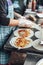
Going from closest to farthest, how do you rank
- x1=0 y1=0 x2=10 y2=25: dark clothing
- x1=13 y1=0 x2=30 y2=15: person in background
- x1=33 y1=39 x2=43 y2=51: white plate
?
x1=33 y1=39 x2=43 y2=51: white plate → x1=0 y1=0 x2=10 y2=25: dark clothing → x1=13 y1=0 x2=30 y2=15: person in background

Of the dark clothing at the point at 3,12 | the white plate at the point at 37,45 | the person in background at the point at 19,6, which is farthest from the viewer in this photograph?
the person in background at the point at 19,6

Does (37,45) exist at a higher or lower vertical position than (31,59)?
higher

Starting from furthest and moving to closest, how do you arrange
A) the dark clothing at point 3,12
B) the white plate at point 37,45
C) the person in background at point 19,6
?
1. the person in background at point 19,6
2. the dark clothing at point 3,12
3. the white plate at point 37,45

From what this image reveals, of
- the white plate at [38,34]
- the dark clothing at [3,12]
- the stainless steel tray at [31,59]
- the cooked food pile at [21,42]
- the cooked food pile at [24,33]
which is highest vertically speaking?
the dark clothing at [3,12]

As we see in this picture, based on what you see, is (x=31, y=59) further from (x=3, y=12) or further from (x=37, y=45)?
(x=3, y=12)

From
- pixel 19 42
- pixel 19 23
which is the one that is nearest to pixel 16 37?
pixel 19 42

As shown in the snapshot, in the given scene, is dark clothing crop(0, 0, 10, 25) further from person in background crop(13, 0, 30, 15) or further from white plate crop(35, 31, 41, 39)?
person in background crop(13, 0, 30, 15)

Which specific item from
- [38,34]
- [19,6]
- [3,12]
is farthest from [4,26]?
[19,6]

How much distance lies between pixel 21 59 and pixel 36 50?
1.38ft

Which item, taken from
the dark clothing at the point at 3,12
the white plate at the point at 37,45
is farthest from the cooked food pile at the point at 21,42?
the dark clothing at the point at 3,12

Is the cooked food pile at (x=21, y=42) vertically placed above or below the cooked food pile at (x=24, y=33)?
below

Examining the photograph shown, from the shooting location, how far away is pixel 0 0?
129cm

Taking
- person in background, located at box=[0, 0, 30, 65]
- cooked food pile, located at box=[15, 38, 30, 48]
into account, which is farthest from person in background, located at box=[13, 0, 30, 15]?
cooked food pile, located at box=[15, 38, 30, 48]

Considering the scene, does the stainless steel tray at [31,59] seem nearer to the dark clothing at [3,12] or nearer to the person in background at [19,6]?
the dark clothing at [3,12]
